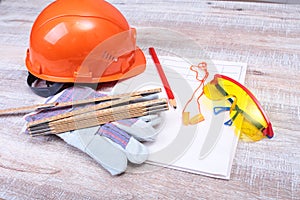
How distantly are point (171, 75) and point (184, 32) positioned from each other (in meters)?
0.27

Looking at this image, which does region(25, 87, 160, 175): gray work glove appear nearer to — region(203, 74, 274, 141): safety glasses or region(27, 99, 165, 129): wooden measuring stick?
region(27, 99, 165, 129): wooden measuring stick

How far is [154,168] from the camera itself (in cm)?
77

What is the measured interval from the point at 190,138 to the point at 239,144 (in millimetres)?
92

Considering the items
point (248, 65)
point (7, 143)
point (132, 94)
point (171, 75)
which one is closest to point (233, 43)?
point (248, 65)

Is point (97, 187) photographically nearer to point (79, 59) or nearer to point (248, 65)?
point (79, 59)

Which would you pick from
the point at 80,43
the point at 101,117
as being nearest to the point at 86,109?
the point at 101,117

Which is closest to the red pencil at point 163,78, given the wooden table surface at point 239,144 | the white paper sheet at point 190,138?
the white paper sheet at point 190,138

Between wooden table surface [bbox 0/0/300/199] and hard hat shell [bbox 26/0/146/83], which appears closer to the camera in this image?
wooden table surface [bbox 0/0/300/199]

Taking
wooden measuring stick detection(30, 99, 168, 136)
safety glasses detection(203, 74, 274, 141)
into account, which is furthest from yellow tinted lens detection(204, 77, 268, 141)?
wooden measuring stick detection(30, 99, 168, 136)

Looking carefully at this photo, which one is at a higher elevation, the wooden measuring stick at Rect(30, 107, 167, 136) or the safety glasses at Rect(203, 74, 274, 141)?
the wooden measuring stick at Rect(30, 107, 167, 136)

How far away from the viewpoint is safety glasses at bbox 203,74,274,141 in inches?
32.6

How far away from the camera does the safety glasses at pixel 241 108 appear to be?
0.83 meters

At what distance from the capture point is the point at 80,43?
0.91m

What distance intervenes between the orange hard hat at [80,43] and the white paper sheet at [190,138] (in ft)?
0.20
